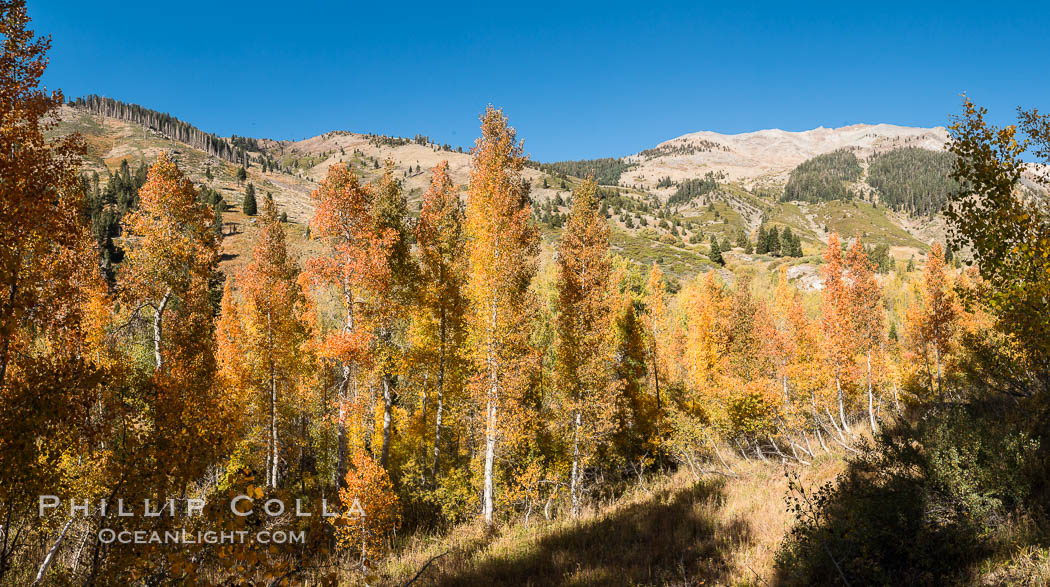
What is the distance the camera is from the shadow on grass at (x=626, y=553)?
29.2 ft

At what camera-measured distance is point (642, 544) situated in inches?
433

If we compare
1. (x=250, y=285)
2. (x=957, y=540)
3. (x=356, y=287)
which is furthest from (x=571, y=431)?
(x=250, y=285)

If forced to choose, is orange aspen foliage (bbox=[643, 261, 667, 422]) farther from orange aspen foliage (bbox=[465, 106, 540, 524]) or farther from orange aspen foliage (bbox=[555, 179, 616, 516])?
orange aspen foliage (bbox=[465, 106, 540, 524])

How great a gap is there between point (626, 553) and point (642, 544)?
72cm

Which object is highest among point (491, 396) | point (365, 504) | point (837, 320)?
point (837, 320)

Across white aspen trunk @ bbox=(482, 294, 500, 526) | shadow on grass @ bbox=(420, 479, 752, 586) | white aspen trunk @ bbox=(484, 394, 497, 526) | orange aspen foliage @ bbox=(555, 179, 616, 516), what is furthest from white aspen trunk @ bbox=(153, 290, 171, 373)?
orange aspen foliage @ bbox=(555, 179, 616, 516)

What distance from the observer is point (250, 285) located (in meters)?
20.2

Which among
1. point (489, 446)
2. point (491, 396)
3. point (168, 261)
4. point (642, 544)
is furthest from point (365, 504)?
point (168, 261)

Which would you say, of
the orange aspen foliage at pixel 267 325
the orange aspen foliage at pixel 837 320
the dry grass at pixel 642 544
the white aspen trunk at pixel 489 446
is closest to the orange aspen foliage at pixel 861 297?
the orange aspen foliage at pixel 837 320

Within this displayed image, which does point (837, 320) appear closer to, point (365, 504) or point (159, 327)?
point (365, 504)

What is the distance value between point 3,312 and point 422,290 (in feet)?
39.0

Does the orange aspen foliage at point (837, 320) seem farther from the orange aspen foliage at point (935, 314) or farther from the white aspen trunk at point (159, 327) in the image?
the white aspen trunk at point (159, 327)

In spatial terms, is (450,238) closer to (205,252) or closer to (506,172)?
(506,172)

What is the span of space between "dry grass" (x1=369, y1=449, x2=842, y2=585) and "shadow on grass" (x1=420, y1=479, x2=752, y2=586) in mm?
25
